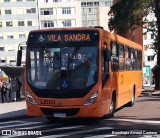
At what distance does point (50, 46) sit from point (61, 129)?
261cm

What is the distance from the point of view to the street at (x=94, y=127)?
1062 centimetres

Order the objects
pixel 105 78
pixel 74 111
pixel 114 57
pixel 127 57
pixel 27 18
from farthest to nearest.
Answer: pixel 27 18 < pixel 127 57 < pixel 114 57 < pixel 105 78 < pixel 74 111

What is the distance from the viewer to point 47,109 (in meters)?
12.0

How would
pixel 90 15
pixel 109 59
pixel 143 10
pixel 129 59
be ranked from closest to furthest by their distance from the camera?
pixel 109 59 < pixel 129 59 < pixel 143 10 < pixel 90 15

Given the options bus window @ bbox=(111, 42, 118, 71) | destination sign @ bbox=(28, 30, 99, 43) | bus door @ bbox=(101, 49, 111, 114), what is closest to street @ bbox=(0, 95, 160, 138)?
bus door @ bbox=(101, 49, 111, 114)

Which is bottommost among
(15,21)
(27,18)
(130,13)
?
(130,13)

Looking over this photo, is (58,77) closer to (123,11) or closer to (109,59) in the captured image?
(109,59)

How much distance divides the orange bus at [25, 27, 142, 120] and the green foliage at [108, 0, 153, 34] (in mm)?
17581

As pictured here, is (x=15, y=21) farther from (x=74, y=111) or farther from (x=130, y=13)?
(x=74, y=111)

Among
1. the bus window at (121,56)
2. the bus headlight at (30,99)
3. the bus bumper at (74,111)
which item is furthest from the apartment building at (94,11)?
the bus bumper at (74,111)

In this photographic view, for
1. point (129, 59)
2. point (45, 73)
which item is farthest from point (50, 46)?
point (129, 59)

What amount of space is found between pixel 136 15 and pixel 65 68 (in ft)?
62.7

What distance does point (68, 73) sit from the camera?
12.0 meters

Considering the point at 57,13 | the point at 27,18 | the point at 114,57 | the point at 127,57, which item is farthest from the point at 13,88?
the point at 57,13
